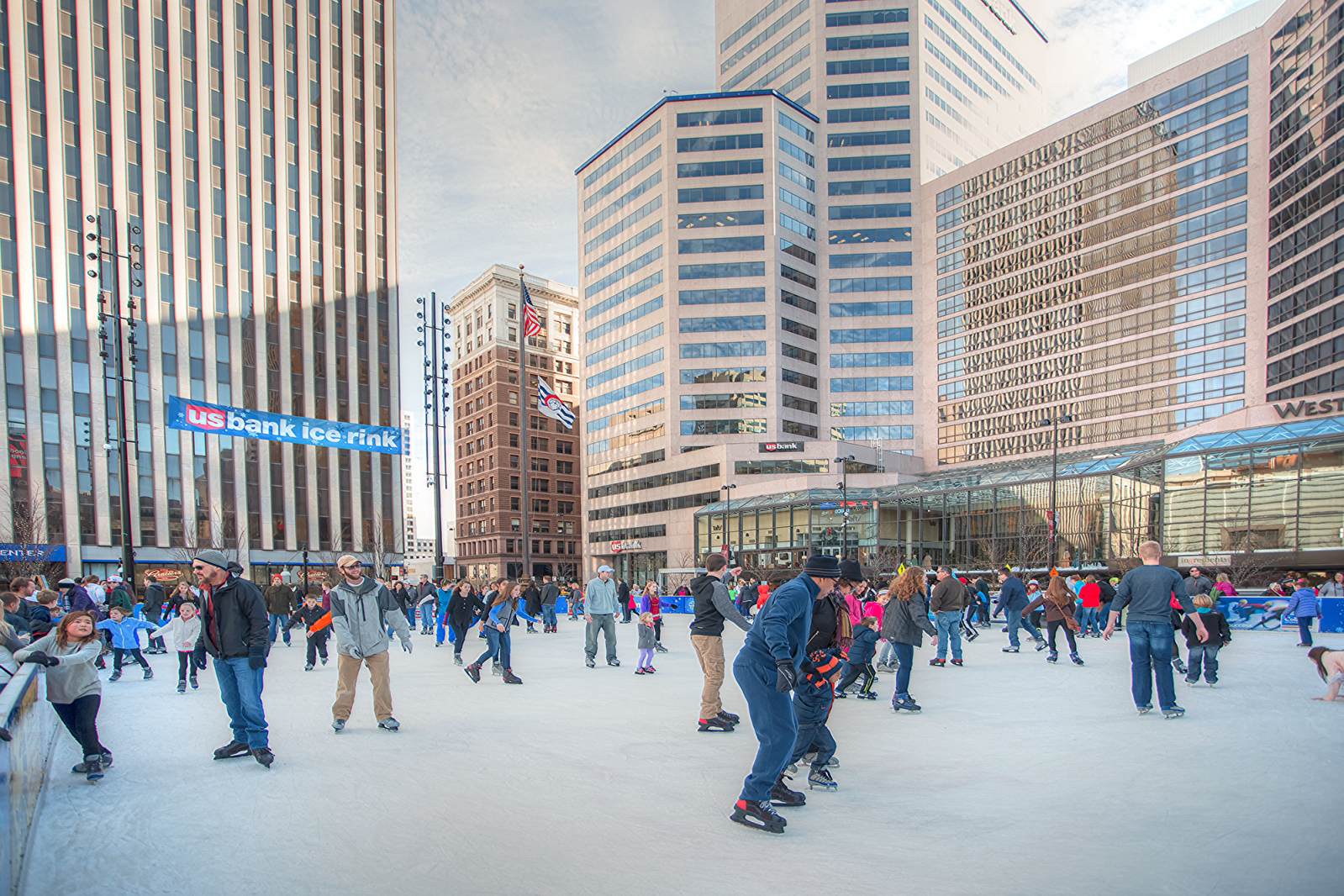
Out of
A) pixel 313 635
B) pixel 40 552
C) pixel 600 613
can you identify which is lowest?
pixel 40 552

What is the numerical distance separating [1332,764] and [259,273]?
6262cm

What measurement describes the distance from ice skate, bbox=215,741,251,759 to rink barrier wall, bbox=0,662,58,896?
118 centimetres

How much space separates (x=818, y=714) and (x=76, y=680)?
5.65m

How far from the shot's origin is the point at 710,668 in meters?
8.39

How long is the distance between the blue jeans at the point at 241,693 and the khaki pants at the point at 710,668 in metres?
3.95

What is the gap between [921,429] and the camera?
88.3 metres

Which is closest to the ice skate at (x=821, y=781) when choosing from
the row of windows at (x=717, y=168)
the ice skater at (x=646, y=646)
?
the ice skater at (x=646, y=646)

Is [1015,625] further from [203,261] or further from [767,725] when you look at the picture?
[203,261]

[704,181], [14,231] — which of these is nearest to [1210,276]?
[704,181]

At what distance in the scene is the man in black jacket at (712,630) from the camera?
321 inches

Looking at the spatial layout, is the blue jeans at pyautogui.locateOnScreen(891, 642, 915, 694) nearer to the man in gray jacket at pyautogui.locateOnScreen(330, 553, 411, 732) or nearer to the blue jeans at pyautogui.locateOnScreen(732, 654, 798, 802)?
the blue jeans at pyautogui.locateOnScreen(732, 654, 798, 802)

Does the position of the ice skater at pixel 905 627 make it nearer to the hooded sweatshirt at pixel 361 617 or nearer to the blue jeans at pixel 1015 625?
the hooded sweatshirt at pixel 361 617

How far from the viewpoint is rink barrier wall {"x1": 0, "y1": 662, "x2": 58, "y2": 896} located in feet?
12.6

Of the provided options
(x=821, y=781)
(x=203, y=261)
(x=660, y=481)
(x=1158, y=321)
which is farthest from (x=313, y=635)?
(x=1158, y=321)
